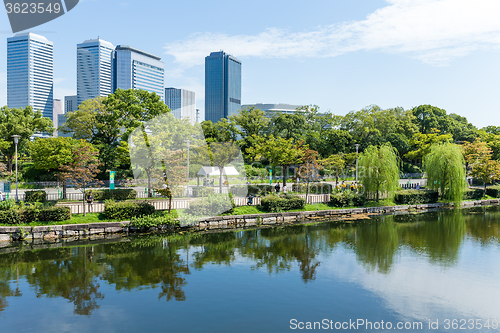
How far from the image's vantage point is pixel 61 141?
27.0 metres

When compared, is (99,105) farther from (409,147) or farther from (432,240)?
(409,147)

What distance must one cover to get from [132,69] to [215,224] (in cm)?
14761

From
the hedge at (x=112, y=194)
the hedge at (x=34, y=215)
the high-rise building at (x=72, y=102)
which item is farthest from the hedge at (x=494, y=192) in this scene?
the high-rise building at (x=72, y=102)

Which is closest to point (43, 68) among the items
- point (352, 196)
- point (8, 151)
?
point (8, 151)

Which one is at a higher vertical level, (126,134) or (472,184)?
(126,134)

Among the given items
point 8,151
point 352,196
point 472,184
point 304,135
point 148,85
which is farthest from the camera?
point 148,85

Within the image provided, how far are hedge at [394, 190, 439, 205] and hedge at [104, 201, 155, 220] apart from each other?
22.9 metres

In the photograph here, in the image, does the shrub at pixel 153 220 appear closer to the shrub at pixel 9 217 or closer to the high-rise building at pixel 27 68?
the shrub at pixel 9 217

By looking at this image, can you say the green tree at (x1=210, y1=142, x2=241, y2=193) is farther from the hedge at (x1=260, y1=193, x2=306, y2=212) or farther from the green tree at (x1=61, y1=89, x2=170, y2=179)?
the hedge at (x1=260, y1=193, x2=306, y2=212)

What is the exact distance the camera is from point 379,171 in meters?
29.6

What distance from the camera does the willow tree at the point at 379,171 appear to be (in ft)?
96.7

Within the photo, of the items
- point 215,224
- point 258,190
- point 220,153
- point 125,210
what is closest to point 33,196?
point 125,210

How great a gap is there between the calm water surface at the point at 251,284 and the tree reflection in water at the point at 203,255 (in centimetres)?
6

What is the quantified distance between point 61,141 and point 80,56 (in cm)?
16632
